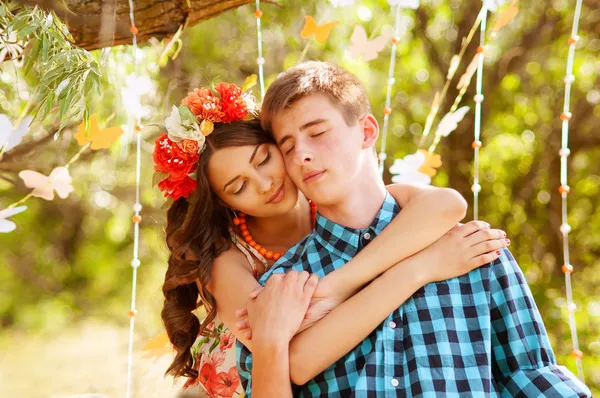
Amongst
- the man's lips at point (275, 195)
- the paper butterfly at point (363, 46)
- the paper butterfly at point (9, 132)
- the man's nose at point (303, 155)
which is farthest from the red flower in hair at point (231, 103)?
the paper butterfly at point (363, 46)

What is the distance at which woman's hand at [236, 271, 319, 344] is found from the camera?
1.55 meters

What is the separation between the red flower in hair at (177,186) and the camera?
6.70ft

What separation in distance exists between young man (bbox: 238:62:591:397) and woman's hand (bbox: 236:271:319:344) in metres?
0.11

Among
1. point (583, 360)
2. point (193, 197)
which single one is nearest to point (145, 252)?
point (193, 197)

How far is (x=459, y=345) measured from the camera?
5.14ft

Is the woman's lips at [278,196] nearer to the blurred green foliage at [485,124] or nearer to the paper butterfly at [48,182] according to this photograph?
the paper butterfly at [48,182]

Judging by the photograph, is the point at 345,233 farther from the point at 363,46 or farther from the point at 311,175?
the point at 363,46

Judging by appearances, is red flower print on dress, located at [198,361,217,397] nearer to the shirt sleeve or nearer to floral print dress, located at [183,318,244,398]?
floral print dress, located at [183,318,244,398]

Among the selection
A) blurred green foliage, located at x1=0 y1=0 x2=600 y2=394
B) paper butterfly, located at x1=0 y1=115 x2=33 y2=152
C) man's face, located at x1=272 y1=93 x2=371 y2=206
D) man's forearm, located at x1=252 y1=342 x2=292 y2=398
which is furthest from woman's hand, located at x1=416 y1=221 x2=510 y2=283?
blurred green foliage, located at x1=0 y1=0 x2=600 y2=394

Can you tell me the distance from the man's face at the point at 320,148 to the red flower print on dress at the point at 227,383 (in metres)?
0.66

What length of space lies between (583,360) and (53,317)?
11.7 feet

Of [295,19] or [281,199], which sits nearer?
[281,199]

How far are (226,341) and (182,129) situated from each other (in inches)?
25.4

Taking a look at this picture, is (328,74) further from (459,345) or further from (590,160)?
(590,160)
